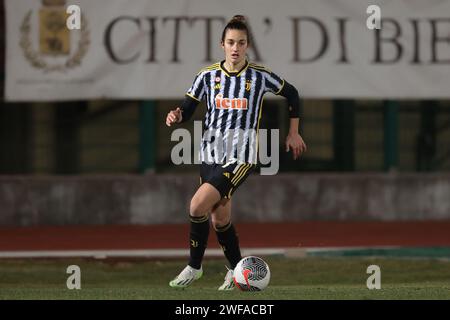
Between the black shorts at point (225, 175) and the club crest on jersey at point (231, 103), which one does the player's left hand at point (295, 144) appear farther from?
the club crest on jersey at point (231, 103)

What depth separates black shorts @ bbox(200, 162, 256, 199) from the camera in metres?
10.2

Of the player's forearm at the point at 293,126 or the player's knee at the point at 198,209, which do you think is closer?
the player's knee at the point at 198,209

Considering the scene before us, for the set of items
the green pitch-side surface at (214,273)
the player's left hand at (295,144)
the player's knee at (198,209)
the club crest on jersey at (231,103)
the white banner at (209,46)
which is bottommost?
the green pitch-side surface at (214,273)

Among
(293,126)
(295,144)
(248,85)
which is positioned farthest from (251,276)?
(248,85)

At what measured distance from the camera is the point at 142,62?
17.6m

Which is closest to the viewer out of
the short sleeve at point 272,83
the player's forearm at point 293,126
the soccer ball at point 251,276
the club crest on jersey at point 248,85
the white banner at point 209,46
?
the soccer ball at point 251,276

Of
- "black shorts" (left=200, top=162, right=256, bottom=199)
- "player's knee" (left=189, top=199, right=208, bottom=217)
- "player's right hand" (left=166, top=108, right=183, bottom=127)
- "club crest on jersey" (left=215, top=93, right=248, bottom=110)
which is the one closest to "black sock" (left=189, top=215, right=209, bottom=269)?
"player's knee" (left=189, top=199, right=208, bottom=217)

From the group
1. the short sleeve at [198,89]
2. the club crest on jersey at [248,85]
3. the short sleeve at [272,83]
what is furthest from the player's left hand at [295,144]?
the short sleeve at [198,89]

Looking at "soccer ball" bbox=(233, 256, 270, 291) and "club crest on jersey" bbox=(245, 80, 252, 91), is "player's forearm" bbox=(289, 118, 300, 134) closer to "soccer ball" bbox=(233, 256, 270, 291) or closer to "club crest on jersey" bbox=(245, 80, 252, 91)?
"club crest on jersey" bbox=(245, 80, 252, 91)

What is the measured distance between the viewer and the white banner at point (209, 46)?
1744 cm

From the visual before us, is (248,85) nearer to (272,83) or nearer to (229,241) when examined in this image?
(272,83)

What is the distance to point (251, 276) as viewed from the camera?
32.9 ft

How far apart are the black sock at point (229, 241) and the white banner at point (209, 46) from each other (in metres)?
7.06
